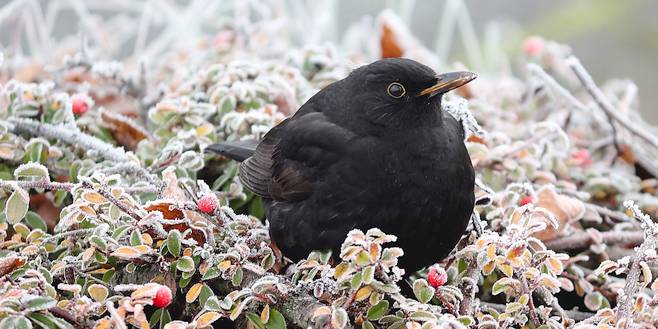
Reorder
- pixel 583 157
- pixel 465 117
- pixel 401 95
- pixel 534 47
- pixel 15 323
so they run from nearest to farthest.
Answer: pixel 15 323
pixel 401 95
pixel 465 117
pixel 583 157
pixel 534 47

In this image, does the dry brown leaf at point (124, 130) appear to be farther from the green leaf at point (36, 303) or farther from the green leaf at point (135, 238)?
the green leaf at point (36, 303)

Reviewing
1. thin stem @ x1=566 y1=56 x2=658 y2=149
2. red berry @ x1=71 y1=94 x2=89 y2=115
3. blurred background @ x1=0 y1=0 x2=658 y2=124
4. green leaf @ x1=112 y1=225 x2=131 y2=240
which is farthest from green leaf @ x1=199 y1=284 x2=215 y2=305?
blurred background @ x1=0 y1=0 x2=658 y2=124

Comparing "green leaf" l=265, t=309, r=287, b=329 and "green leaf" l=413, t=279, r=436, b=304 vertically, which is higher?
"green leaf" l=413, t=279, r=436, b=304

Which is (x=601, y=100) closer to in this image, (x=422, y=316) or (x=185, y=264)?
(x=422, y=316)

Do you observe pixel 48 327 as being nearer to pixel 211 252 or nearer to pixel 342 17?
pixel 211 252

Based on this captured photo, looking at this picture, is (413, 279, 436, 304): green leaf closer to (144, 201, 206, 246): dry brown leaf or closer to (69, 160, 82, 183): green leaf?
(144, 201, 206, 246): dry brown leaf

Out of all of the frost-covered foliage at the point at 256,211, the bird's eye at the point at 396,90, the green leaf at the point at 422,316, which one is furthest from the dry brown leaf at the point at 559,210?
the green leaf at the point at 422,316

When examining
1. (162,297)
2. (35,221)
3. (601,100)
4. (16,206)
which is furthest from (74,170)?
(601,100)

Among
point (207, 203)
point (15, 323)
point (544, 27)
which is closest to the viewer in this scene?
point (15, 323)
